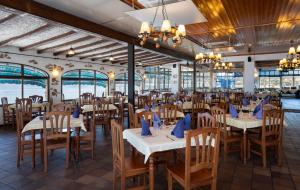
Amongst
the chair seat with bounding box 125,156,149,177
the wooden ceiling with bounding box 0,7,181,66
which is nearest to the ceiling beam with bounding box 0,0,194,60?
the wooden ceiling with bounding box 0,7,181,66

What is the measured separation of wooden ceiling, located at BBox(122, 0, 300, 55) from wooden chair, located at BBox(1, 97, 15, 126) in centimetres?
655

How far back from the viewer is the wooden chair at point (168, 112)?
179 inches

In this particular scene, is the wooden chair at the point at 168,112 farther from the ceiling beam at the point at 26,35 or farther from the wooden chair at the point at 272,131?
the ceiling beam at the point at 26,35

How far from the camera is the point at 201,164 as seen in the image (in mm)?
2402

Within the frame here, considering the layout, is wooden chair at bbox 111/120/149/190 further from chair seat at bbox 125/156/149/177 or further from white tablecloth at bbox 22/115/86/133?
white tablecloth at bbox 22/115/86/133

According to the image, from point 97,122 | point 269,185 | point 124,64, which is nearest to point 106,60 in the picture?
point 124,64

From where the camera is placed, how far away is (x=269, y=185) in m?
3.16

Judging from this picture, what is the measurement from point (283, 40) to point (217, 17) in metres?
5.02

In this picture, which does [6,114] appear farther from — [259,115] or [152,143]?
[259,115]

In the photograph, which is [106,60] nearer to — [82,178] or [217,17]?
[217,17]

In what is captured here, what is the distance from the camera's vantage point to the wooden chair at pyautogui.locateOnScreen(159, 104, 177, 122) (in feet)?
15.0

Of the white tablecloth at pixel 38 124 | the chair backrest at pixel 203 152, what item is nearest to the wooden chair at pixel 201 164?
the chair backrest at pixel 203 152

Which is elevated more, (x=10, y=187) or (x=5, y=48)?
(x=5, y=48)

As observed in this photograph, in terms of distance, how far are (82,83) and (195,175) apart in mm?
9531
